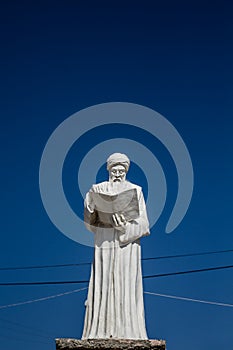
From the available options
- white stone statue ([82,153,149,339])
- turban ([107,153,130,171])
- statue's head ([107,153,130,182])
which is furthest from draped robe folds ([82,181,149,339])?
turban ([107,153,130,171])

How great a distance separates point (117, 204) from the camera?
11.2m

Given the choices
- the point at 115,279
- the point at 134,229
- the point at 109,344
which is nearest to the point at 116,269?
the point at 115,279

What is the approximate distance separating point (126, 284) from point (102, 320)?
70 centimetres

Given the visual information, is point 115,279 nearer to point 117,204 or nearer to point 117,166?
point 117,204

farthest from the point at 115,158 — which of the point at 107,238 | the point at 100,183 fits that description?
the point at 107,238

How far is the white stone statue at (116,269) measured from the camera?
35.3 feet

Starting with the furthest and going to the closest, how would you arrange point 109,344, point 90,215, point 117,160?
point 117,160 → point 90,215 → point 109,344

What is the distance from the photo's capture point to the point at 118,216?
1132 centimetres

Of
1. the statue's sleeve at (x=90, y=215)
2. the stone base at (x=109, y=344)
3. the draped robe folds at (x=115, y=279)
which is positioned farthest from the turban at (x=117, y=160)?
the stone base at (x=109, y=344)

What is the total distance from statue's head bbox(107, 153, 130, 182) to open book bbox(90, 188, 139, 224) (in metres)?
0.63

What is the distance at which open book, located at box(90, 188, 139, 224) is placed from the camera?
36.6 feet

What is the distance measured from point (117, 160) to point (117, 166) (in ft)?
0.35

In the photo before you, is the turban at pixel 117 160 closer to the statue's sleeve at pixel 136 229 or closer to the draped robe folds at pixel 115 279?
the draped robe folds at pixel 115 279

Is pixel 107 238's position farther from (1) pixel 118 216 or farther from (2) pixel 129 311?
(2) pixel 129 311
